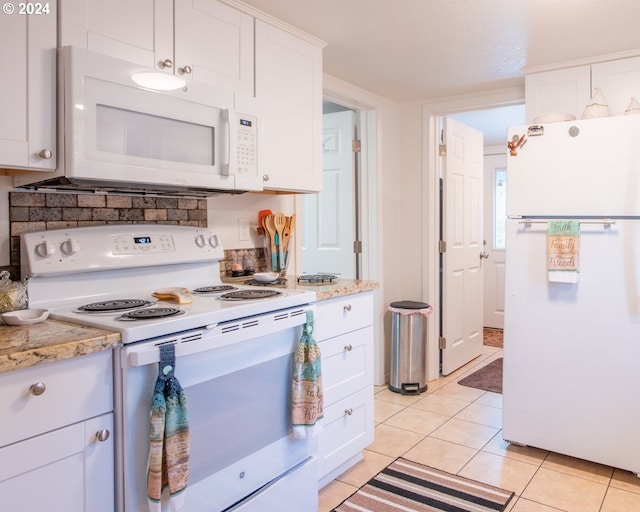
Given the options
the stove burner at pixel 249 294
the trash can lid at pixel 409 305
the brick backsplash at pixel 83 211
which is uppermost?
the brick backsplash at pixel 83 211

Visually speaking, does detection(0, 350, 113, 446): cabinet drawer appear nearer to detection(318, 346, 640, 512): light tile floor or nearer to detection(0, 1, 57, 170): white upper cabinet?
detection(0, 1, 57, 170): white upper cabinet

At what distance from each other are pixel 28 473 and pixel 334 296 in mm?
1303

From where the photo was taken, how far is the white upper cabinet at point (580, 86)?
2.69 m

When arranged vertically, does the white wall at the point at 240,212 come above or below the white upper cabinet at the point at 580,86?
below

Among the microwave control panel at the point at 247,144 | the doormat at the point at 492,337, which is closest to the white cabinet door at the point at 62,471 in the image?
the microwave control panel at the point at 247,144

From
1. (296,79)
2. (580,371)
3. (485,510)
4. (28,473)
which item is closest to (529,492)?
(485,510)

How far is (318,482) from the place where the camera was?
2.21m

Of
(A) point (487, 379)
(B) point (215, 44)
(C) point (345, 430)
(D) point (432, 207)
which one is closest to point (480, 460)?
(C) point (345, 430)

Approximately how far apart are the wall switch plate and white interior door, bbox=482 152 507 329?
3.92 meters

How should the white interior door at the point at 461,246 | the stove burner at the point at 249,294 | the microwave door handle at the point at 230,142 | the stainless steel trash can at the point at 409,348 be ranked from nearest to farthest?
the stove burner at the point at 249,294
the microwave door handle at the point at 230,142
the stainless steel trash can at the point at 409,348
the white interior door at the point at 461,246

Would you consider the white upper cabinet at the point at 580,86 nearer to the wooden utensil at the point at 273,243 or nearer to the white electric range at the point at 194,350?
the wooden utensil at the point at 273,243

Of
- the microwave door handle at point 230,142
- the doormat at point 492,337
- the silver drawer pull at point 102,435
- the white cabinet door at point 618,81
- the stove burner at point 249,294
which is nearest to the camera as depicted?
the silver drawer pull at point 102,435

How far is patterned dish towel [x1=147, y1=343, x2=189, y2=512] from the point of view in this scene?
1.31 metres

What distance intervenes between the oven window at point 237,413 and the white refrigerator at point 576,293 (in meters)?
1.39
